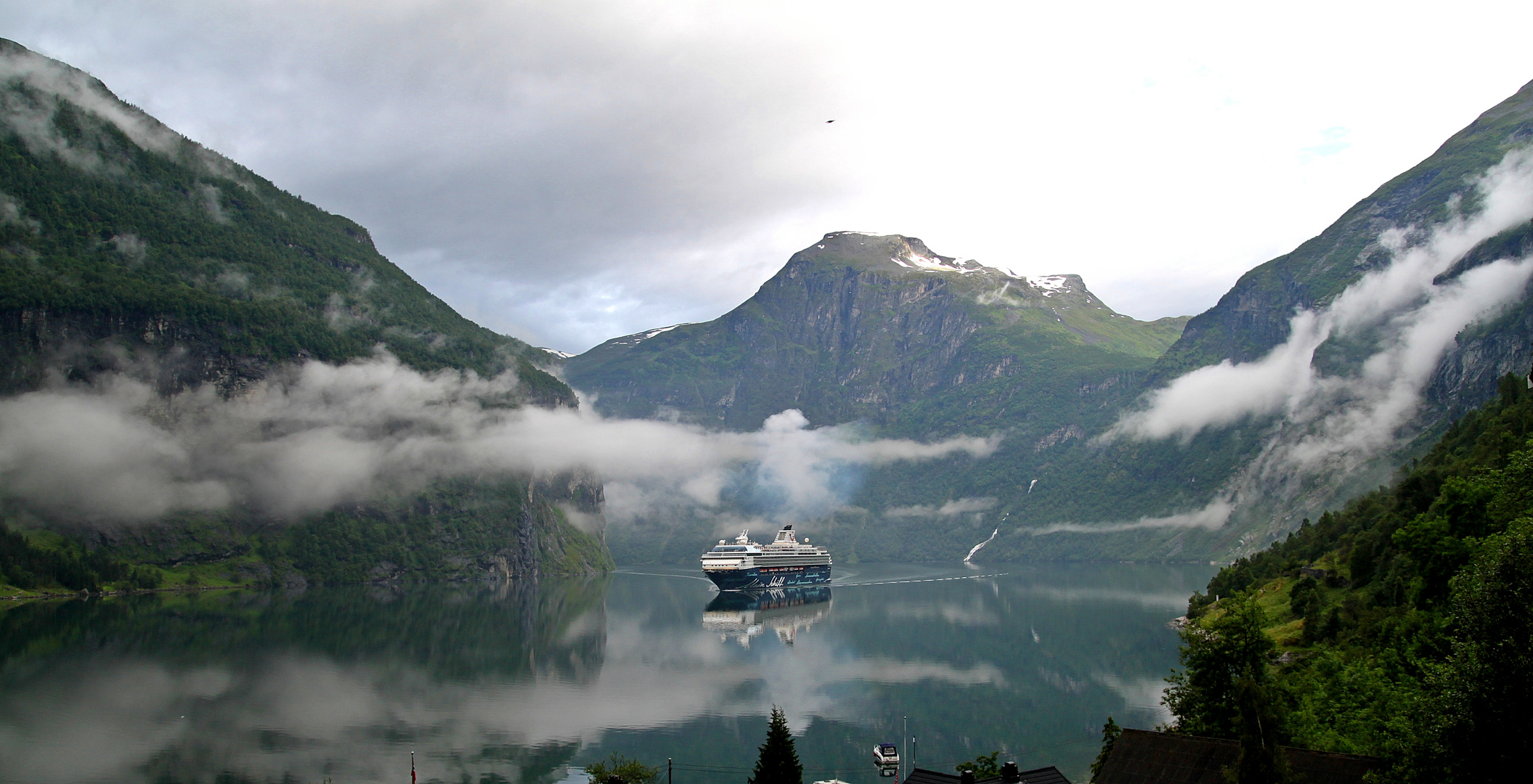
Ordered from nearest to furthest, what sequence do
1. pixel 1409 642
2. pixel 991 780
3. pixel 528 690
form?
pixel 991 780
pixel 1409 642
pixel 528 690

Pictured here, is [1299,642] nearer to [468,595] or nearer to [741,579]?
[741,579]

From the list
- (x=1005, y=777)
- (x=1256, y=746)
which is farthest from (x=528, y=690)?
(x=1256, y=746)

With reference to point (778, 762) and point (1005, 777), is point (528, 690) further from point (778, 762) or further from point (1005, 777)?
point (1005, 777)

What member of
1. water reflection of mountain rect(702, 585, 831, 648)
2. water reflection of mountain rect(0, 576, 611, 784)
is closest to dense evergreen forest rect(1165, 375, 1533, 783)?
water reflection of mountain rect(0, 576, 611, 784)

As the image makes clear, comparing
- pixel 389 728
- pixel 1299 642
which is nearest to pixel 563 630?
pixel 389 728

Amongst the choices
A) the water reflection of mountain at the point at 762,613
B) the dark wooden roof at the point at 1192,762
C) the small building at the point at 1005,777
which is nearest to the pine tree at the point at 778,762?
the small building at the point at 1005,777

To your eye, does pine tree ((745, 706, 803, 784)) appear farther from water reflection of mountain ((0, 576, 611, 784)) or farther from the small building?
water reflection of mountain ((0, 576, 611, 784))

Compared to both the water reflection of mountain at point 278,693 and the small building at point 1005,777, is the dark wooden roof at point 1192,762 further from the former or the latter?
the water reflection of mountain at point 278,693
